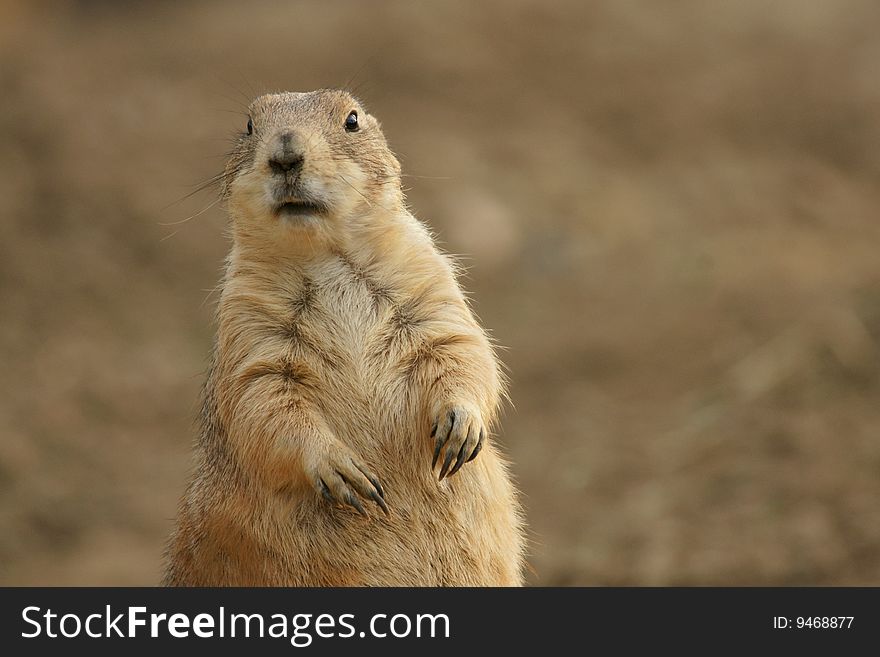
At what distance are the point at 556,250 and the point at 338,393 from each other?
9440 millimetres

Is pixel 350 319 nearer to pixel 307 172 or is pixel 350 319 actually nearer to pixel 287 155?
pixel 307 172

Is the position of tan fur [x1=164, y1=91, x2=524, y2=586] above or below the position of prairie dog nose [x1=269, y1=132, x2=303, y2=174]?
below

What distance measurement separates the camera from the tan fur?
210 inches

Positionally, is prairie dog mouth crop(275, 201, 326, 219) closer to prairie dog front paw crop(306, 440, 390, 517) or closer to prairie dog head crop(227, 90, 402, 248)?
prairie dog head crop(227, 90, 402, 248)

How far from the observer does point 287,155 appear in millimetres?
5199

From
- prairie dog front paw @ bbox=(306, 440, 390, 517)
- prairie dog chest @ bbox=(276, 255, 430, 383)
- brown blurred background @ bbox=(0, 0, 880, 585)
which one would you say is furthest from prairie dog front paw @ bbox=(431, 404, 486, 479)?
brown blurred background @ bbox=(0, 0, 880, 585)

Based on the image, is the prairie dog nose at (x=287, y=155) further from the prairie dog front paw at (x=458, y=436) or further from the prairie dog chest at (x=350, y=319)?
the prairie dog front paw at (x=458, y=436)

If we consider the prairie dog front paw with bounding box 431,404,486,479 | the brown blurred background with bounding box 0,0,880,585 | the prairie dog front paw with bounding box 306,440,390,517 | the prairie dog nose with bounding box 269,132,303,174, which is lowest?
the prairie dog front paw with bounding box 306,440,390,517

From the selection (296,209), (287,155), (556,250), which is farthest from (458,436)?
(556,250)

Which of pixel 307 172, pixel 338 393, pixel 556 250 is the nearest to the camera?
pixel 307 172

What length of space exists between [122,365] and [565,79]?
7856mm

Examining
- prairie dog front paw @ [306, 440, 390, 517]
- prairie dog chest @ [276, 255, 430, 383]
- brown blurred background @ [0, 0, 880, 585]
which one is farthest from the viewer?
brown blurred background @ [0, 0, 880, 585]

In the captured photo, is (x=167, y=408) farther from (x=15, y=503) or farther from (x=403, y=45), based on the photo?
(x=403, y=45)

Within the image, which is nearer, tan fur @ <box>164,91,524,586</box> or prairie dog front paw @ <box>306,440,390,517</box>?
prairie dog front paw @ <box>306,440,390,517</box>
